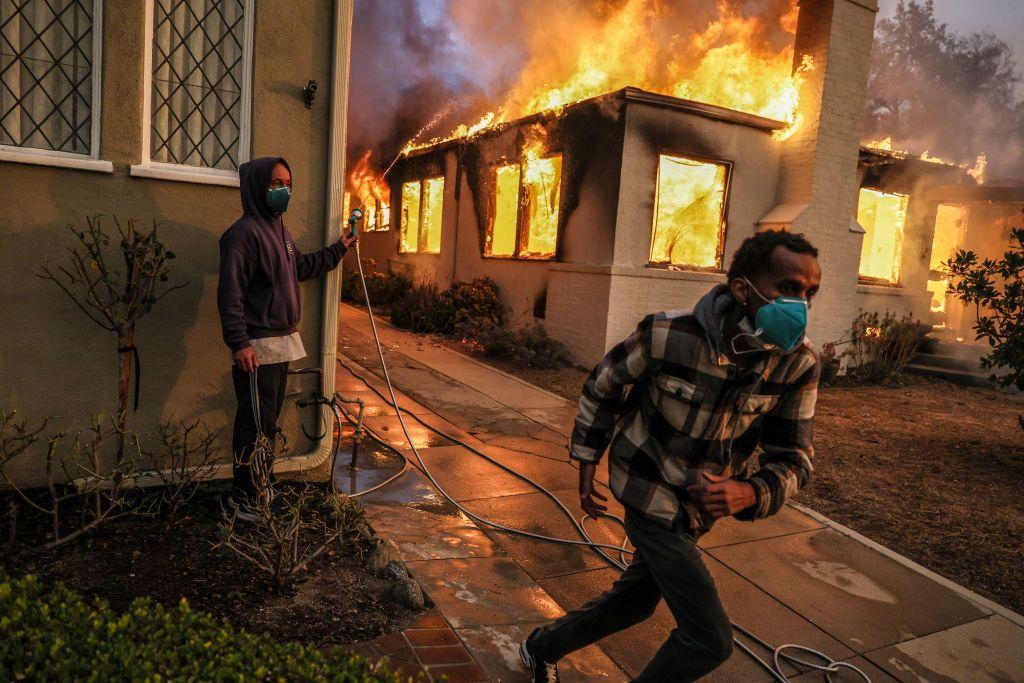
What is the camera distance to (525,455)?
20.5ft

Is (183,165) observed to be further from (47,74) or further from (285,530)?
(285,530)

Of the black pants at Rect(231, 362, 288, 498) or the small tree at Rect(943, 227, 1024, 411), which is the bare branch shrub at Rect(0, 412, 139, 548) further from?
the small tree at Rect(943, 227, 1024, 411)

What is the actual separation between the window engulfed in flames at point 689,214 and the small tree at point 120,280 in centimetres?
779

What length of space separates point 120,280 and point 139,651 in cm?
302

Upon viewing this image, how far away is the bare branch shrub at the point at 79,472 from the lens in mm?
3783

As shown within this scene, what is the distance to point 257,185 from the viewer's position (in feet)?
13.6

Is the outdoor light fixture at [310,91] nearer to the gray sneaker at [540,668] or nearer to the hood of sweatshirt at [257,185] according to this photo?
the hood of sweatshirt at [257,185]

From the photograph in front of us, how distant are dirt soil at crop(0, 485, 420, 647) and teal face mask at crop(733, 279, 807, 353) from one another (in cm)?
214

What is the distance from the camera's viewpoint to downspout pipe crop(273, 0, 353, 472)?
4.69 metres

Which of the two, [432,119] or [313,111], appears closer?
[313,111]

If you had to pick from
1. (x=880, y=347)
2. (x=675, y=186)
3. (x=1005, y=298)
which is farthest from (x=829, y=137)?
(x=1005, y=298)

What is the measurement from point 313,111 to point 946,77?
126 ft

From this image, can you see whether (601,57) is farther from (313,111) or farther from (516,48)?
(313,111)

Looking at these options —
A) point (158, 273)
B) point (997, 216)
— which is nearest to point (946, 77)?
point (997, 216)
